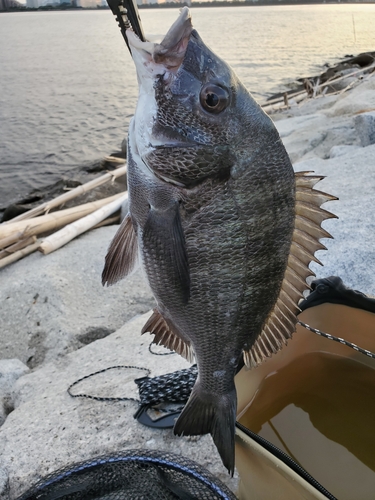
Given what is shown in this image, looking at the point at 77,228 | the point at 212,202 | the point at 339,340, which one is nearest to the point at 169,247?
the point at 212,202

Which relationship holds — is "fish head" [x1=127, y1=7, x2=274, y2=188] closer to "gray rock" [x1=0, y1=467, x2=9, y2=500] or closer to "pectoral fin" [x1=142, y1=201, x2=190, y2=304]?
"pectoral fin" [x1=142, y1=201, x2=190, y2=304]

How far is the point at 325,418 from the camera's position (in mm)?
2160

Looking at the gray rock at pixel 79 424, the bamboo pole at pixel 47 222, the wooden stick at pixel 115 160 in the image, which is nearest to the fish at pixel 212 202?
the gray rock at pixel 79 424

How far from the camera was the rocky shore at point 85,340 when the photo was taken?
2.54 m

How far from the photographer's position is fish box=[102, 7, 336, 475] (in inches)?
57.5

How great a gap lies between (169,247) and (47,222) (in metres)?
5.63

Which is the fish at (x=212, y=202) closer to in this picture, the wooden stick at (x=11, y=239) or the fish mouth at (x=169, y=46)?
the fish mouth at (x=169, y=46)

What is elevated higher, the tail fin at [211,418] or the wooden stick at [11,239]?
the tail fin at [211,418]

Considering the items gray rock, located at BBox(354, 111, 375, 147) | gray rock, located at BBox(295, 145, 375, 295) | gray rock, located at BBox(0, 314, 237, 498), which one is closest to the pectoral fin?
gray rock, located at BBox(0, 314, 237, 498)

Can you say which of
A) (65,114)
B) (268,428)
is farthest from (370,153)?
(65,114)

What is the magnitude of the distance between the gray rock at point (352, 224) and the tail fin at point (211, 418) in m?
1.98

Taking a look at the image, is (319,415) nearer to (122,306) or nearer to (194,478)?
(194,478)

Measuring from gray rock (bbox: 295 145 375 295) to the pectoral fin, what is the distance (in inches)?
83.1

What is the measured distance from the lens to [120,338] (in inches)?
149
